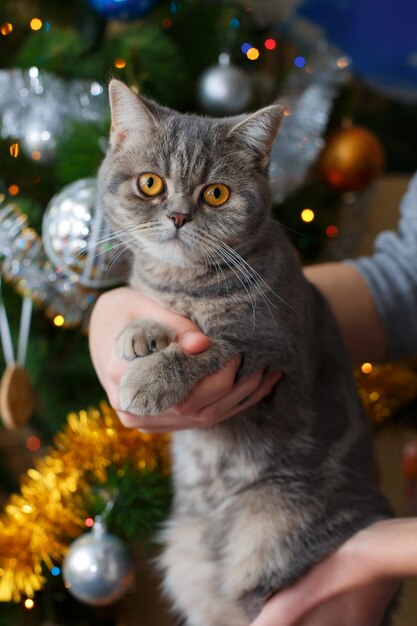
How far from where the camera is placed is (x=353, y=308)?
111cm

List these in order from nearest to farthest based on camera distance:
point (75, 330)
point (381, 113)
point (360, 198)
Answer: point (75, 330) → point (360, 198) → point (381, 113)

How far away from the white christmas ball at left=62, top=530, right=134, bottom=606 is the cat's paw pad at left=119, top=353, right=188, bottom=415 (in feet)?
1.13

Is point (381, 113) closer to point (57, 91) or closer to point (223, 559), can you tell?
point (57, 91)

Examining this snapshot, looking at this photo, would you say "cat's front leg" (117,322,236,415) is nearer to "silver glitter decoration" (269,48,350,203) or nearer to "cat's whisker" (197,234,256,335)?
"cat's whisker" (197,234,256,335)

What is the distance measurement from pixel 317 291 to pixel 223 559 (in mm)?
393

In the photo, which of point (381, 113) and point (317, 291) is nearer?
point (317, 291)

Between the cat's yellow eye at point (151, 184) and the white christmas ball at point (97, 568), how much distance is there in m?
0.53

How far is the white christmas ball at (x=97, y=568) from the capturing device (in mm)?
996

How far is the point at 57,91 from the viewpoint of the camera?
3.54ft

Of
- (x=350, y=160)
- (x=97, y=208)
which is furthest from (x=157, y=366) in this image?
(x=350, y=160)

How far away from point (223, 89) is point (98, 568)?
2.63 ft


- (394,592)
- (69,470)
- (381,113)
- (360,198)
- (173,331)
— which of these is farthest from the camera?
(381,113)

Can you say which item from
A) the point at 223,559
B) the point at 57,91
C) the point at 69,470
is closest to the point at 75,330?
the point at 69,470

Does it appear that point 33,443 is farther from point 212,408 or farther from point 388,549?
point 388,549
